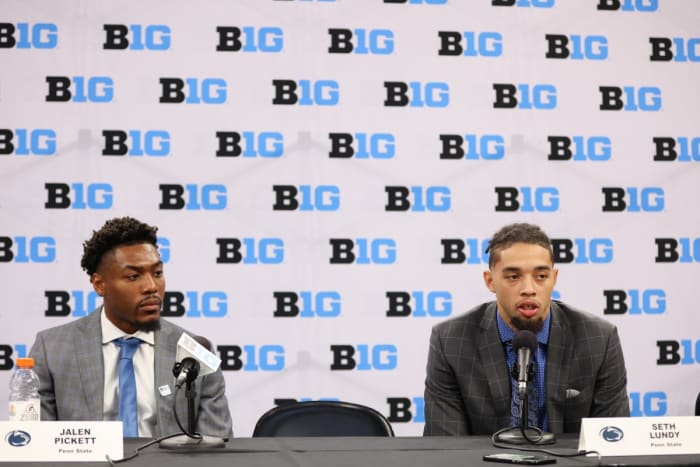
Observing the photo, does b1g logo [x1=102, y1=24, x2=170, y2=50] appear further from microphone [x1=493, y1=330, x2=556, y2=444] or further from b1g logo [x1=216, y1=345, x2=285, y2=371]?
microphone [x1=493, y1=330, x2=556, y2=444]

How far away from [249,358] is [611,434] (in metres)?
2.74

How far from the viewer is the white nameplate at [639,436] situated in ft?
7.19

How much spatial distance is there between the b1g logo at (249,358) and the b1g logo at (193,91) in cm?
135

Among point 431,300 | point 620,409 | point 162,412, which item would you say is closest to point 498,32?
point 431,300

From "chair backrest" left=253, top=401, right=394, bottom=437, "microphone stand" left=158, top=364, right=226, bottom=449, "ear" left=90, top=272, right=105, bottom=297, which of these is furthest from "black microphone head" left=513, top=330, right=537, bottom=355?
"ear" left=90, top=272, right=105, bottom=297

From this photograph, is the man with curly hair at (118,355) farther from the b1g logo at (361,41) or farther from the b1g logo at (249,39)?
the b1g logo at (361,41)

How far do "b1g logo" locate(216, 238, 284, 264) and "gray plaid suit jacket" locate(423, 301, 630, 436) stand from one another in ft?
5.10

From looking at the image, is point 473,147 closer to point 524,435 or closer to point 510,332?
point 510,332

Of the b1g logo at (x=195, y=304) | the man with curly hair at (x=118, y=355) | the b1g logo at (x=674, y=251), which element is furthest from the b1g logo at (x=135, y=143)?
the b1g logo at (x=674, y=251)

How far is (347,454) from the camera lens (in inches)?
88.1

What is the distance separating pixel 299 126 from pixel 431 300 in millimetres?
1204

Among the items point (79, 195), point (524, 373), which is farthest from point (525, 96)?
point (524, 373)

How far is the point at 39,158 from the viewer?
461cm

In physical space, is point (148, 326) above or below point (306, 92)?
below
